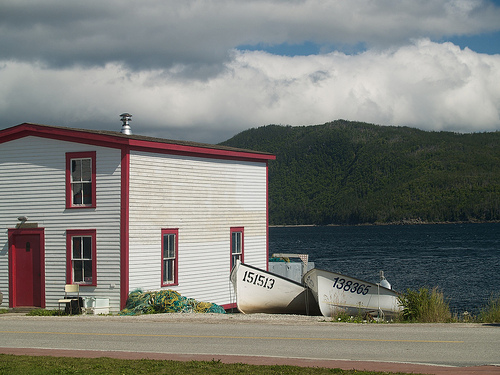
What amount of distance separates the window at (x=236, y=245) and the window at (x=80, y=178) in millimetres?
6545

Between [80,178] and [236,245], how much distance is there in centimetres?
728

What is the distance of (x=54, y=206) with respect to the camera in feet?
73.3

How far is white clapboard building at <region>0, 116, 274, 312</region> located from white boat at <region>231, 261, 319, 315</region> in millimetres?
1797

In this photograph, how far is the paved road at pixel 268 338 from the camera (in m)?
12.6

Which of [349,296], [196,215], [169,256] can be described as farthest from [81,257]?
[349,296]

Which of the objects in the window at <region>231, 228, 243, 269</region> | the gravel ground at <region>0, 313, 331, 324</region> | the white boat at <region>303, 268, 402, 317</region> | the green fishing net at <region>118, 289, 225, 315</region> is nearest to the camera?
the gravel ground at <region>0, 313, 331, 324</region>

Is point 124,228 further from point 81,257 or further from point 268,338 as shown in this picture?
point 268,338

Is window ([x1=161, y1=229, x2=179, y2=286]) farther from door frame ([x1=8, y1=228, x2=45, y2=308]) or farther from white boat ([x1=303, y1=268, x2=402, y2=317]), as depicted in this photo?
white boat ([x1=303, y1=268, x2=402, y2=317])

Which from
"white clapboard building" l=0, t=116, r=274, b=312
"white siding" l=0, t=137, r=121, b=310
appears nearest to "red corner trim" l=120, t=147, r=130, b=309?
"white clapboard building" l=0, t=116, r=274, b=312

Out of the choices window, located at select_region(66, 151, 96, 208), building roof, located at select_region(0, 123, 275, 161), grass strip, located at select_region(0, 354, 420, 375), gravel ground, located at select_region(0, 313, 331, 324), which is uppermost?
building roof, located at select_region(0, 123, 275, 161)

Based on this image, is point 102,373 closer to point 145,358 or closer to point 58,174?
point 145,358

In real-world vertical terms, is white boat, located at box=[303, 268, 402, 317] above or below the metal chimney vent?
below

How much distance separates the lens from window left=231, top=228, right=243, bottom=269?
2616 cm

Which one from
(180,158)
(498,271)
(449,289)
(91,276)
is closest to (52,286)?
(91,276)
